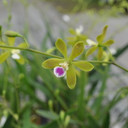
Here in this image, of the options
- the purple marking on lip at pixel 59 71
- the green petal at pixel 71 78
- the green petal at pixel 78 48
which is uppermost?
the green petal at pixel 78 48

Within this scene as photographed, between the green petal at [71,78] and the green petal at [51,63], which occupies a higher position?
the green petal at [51,63]

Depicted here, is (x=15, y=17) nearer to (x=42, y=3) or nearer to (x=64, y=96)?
(x=42, y=3)

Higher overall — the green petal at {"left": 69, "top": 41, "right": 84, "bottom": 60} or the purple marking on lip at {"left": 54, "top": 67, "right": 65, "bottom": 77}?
the green petal at {"left": 69, "top": 41, "right": 84, "bottom": 60}

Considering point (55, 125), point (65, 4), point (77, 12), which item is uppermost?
point (65, 4)

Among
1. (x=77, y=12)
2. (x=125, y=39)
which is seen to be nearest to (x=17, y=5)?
(x=77, y=12)

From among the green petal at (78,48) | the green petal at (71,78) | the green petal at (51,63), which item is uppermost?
the green petal at (78,48)

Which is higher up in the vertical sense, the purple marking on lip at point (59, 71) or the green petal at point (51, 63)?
the green petal at point (51, 63)

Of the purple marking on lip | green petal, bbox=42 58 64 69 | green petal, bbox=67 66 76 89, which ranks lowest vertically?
green petal, bbox=67 66 76 89

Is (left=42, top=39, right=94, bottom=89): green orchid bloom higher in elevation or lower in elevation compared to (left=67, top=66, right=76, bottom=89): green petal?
higher
